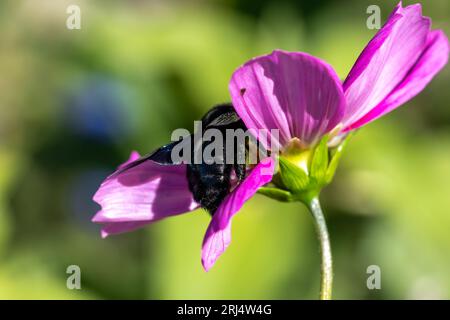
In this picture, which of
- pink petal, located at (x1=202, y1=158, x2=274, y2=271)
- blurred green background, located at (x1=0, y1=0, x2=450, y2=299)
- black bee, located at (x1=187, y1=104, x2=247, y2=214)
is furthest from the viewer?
blurred green background, located at (x1=0, y1=0, x2=450, y2=299)

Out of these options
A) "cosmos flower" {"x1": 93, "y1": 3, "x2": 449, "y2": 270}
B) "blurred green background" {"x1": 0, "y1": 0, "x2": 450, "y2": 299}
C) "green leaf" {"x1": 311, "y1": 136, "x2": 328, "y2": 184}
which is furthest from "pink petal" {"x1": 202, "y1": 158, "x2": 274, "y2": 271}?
"blurred green background" {"x1": 0, "y1": 0, "x2": 450, "y2": 299}

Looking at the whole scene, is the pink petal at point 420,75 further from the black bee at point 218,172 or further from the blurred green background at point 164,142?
the blurred green background at point 164,142

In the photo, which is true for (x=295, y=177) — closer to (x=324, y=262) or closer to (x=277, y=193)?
(x=277, y=193)

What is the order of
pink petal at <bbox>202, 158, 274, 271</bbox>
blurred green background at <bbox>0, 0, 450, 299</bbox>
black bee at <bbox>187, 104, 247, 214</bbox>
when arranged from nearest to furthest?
1. pink petal at <bbox>202, 158, 274, 271</bbox>
2. black bee at <bbox>187, 104, 247, 214</bbox>
3. blurred green background at <bbox>0, 0, 450, 299</bbox>

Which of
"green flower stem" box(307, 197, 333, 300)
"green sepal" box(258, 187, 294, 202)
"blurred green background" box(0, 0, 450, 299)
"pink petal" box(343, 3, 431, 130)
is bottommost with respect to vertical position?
"green flower stem" box(307, 197, 333, 300)

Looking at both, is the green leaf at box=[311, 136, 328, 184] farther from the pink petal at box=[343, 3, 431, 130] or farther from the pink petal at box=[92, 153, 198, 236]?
the pink petal at box=[92, 153, 198, 236]

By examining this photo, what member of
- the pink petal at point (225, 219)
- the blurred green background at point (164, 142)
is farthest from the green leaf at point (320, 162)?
the blurred green background at point (164, 142)
